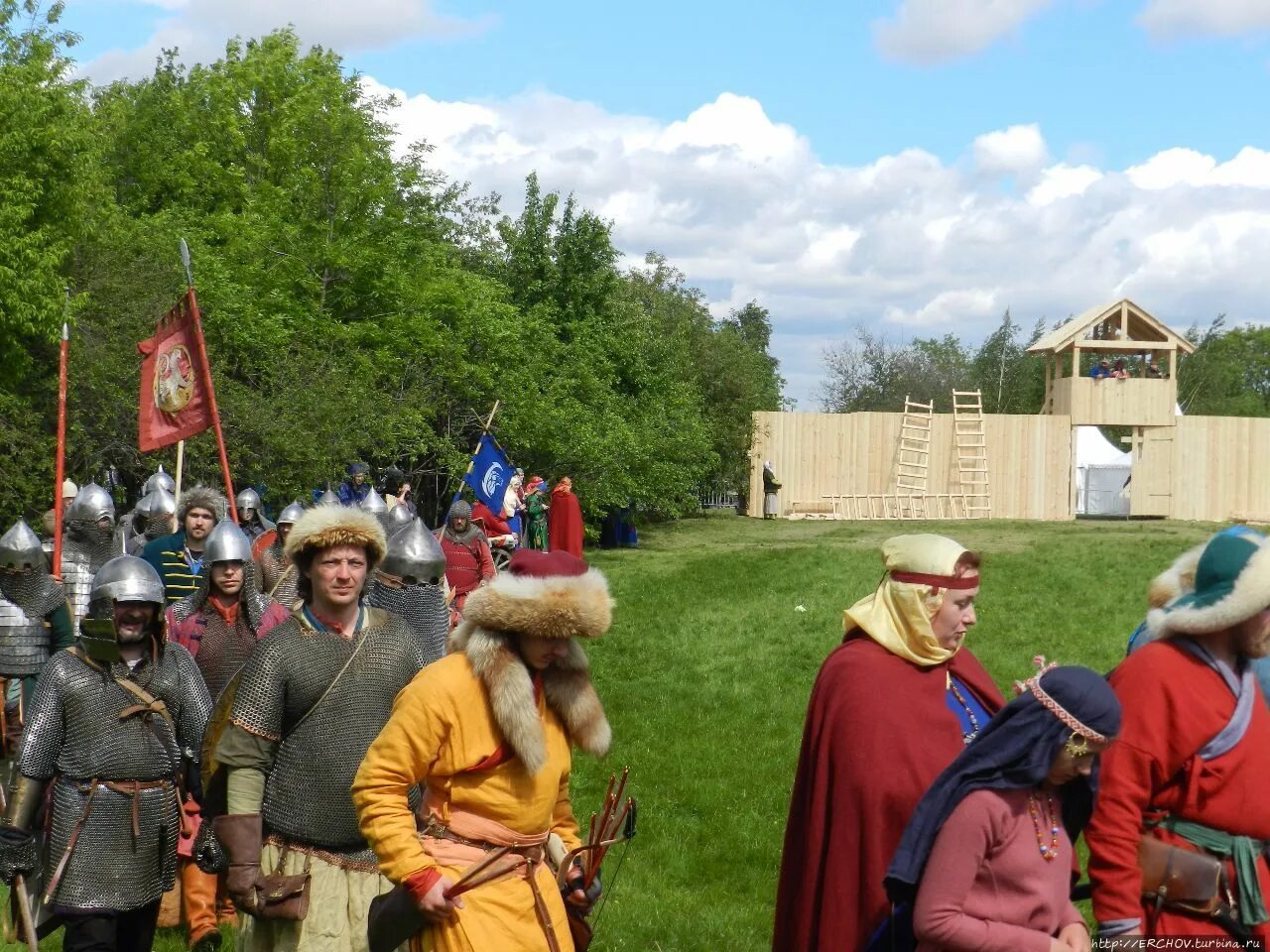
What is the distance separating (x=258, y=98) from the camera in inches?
1495

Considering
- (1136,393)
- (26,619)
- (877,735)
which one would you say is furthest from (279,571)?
(1136,393)

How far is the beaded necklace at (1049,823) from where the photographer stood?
142 inches

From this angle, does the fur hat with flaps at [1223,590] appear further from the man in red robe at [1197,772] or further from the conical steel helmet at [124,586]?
the conical steel helmet at [124,586]

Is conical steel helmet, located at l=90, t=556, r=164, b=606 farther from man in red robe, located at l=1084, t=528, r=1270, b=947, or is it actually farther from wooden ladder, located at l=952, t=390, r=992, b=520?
wooden ladder, located at l=952, t=390, r=992, b=520

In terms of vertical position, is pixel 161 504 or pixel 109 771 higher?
pixel 161 504

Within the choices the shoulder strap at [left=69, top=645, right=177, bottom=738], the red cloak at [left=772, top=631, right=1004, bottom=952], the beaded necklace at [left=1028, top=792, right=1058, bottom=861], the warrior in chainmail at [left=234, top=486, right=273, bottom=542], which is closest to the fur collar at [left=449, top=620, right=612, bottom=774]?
the red cloak at [left=772, top=631, right=1004, bottom=952]

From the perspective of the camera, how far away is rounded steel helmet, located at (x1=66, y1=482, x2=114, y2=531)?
514 inches

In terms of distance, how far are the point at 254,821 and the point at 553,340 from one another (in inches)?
954

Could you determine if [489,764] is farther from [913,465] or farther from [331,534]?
[913,465]

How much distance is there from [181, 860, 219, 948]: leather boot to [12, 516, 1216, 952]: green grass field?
14cm

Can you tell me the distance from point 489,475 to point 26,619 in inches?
409

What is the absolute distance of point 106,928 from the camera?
5.61 m

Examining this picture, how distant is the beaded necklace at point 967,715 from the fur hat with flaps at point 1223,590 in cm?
54

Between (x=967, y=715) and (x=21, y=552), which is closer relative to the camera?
(x=967, y=715)
